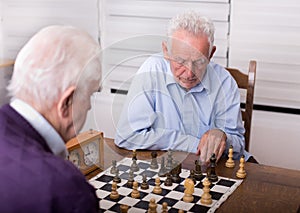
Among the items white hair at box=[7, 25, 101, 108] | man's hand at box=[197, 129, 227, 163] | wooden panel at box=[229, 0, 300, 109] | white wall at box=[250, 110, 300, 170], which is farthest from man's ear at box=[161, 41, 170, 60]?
white wall at box=[250, 110, 300, 170]

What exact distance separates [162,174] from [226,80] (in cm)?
66

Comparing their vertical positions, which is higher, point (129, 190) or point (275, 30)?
point (275, 30)

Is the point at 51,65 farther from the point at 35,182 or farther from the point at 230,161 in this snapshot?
the point at 230,161

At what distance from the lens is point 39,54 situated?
3.73ft

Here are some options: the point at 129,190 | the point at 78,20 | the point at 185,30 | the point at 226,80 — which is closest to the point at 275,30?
the point at 226,80

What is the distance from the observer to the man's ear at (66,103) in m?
1.17

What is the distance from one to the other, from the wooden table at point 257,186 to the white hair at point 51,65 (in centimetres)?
70

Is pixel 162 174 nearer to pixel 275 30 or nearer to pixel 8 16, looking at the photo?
pixel 275 30

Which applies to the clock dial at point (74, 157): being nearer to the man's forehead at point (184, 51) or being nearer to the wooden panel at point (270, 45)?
the man's forehead at point (184, 51)

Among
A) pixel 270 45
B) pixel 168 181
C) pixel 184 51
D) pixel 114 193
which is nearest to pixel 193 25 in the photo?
pixel 184 51

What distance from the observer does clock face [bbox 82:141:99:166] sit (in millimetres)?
1865

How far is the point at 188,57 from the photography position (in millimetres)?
2023

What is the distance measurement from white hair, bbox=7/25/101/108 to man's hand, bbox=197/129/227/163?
0.96 m

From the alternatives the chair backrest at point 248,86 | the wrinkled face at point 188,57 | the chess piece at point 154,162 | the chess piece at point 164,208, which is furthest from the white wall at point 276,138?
the chess piece at point 164,208
